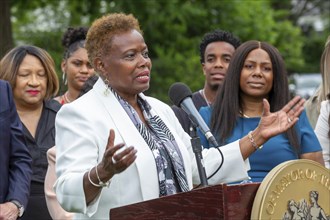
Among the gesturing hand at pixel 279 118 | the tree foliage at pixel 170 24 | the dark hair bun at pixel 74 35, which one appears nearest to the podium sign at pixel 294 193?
the gesturing hand at pixel 279 118

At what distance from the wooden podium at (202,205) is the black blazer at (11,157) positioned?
1946 mm

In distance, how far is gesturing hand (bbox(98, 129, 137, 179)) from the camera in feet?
15.6

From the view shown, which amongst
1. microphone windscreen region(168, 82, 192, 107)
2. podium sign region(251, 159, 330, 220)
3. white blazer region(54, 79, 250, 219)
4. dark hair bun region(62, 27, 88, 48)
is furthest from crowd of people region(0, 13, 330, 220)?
dark hair bun region(62, 27, 88, 48)

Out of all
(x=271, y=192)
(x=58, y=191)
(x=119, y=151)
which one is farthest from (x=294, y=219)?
(x=58, y=191)

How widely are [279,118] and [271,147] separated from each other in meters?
1.49

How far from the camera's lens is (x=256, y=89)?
288 inches

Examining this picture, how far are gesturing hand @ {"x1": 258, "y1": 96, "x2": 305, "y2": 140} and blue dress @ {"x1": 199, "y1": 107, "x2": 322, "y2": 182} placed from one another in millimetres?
1379

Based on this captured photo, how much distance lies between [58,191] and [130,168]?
1.34 ft

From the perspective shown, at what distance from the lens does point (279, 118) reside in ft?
18.1

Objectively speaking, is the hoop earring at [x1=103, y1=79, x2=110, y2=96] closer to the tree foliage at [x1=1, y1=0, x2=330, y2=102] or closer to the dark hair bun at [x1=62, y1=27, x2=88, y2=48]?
the dark hair bun at [x1=62, y1=27, x2=88, y2=48]

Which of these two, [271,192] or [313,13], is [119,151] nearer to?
[271,192]

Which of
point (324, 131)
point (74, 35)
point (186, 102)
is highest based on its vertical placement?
point (74, 35)

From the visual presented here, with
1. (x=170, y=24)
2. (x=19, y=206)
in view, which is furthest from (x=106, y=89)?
(x=170, y=24)

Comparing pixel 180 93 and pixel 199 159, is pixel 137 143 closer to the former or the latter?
pixel 199 159
